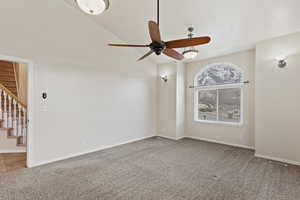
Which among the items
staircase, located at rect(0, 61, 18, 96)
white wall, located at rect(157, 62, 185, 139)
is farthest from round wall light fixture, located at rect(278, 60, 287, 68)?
staircase, located at rect(0, 61, 18, 96)

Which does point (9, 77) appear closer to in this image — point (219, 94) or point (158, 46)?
point (158, 46)

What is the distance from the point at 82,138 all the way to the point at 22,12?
116 inches

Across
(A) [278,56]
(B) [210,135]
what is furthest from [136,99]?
(A) [278,56]

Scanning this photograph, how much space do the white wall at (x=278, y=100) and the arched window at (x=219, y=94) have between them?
821 millimetres

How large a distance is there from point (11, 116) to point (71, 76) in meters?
2.12

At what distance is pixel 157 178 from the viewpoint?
106 inches

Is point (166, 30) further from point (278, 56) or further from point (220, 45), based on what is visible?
point (278, 56)

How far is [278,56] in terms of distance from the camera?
3373 millimetres

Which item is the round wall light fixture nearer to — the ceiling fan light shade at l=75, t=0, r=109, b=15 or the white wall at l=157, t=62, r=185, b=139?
the white wall at l=157, t=62, r=185, b=139

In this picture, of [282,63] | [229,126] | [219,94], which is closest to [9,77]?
[219,94]

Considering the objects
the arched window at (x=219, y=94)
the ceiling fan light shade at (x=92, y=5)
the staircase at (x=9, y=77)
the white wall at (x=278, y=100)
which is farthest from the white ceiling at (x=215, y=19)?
the staircase at (x=9, y=77)

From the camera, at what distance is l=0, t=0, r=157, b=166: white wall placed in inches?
122

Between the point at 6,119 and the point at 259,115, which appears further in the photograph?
the point at 6,119

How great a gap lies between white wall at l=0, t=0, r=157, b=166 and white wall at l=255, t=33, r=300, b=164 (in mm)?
3482
